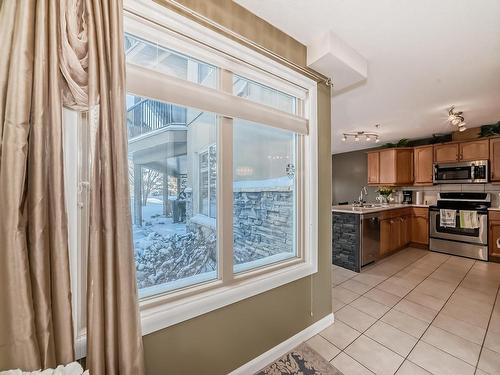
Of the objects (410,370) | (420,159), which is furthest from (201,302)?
(420,159)

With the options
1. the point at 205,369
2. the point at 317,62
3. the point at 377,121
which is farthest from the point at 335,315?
the point at 377,121

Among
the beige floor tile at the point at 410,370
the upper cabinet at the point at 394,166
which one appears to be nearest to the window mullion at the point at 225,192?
the beige floor tile at the point at 410,370

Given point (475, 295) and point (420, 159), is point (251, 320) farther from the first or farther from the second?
point (420, 159)

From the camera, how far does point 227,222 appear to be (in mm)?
1461

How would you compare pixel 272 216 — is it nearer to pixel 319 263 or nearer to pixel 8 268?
pixel 319 263

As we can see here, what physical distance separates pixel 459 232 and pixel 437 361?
136 inches

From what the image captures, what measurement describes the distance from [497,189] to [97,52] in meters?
6.02

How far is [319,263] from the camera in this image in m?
1.99

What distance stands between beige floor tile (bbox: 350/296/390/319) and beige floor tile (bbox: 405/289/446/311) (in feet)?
1.42

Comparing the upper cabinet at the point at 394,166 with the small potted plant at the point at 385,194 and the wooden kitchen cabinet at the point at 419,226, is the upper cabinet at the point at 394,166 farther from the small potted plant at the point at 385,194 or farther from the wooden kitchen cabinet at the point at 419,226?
the wooden kitchen cabinet at the point at 419,226

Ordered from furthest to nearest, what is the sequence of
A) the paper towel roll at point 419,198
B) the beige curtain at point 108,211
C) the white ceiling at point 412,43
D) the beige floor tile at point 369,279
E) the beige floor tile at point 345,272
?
1. the paper towel roll at point 419,198
2. the beige floor tile at point 345,272
3. the beige floor tile at point 369,279
4. the white ceiling at point 412,43
5. the beige curtain at point 108,211

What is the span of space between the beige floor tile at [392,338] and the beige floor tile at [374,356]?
6 cm

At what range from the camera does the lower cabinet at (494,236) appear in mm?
3699

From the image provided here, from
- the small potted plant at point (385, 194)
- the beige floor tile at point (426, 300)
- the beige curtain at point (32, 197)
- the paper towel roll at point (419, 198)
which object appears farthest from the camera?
the small potted plant at point (385, 194)
